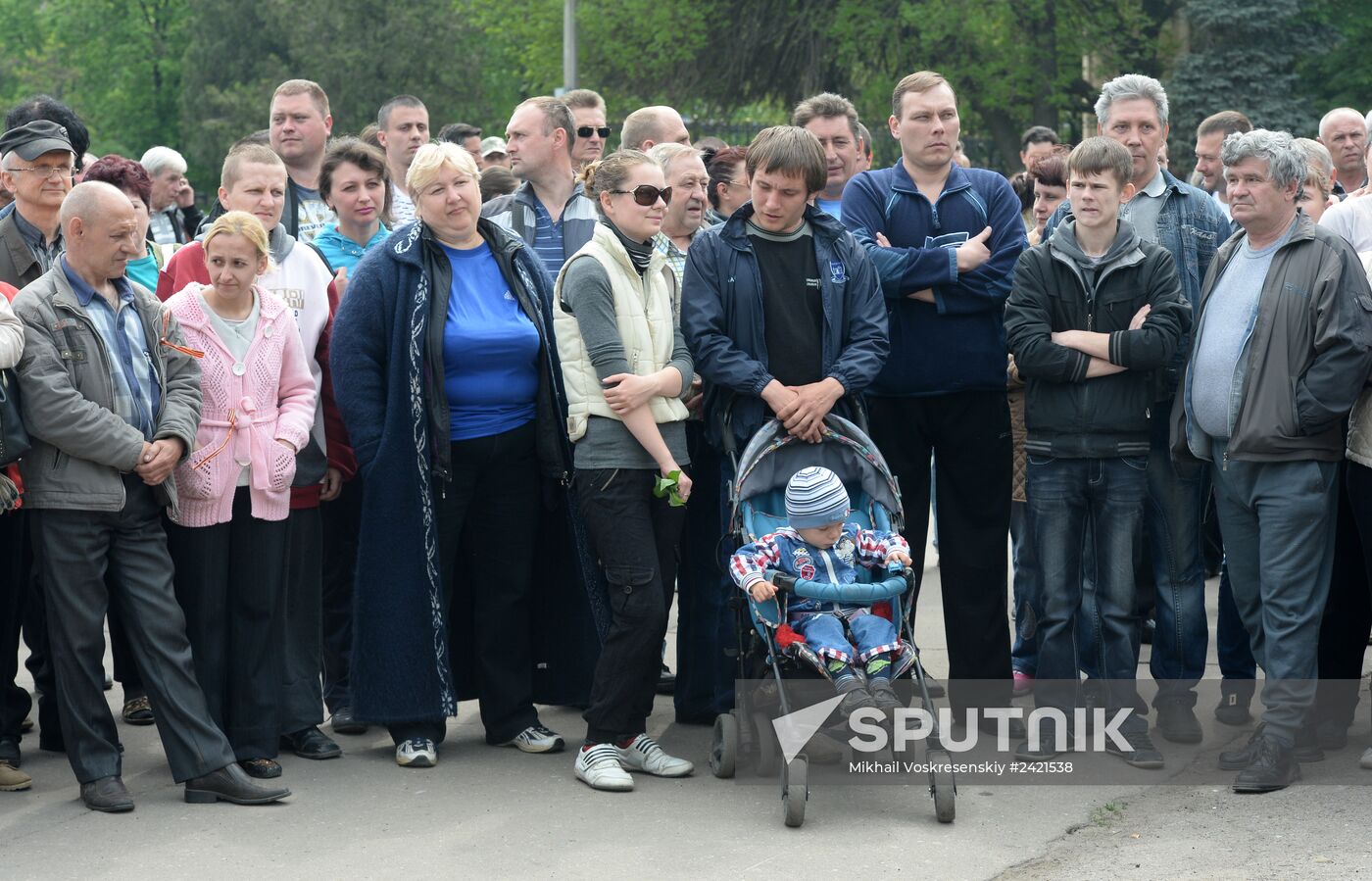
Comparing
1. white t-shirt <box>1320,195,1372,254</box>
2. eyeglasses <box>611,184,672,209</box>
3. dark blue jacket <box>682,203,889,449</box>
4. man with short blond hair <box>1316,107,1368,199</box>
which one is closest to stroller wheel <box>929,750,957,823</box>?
dark blue jacket <box>682,203,889,449</box>

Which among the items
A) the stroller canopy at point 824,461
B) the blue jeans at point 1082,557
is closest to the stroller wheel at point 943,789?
the stroller canopy at point 824,461

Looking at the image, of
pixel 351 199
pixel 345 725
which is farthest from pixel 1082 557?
pixel 351 199

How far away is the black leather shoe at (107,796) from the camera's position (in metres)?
5.87

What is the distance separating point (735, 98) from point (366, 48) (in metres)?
12.1

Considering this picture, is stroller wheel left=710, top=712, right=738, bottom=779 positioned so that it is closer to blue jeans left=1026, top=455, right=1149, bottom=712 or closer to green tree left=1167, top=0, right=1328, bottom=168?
blue jeans left=1026, top=455, right=1149, bottom=712

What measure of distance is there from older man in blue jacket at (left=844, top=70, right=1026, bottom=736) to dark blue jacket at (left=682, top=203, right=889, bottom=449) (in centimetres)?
30

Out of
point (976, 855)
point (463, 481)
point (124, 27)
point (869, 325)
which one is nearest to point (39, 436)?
point (463, 481)

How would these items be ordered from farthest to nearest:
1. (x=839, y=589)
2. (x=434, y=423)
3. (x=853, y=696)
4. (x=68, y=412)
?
1. (x=434, y=423)
2. (x=839, y=589)
3. (x=853, y=696)
4. (x=68, y=412)

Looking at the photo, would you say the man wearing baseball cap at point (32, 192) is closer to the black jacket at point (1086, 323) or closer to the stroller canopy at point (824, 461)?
the stroller canopy at point (824, 461)

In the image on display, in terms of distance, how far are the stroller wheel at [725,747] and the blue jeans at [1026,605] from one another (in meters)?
1.40

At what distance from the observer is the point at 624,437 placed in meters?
6.28

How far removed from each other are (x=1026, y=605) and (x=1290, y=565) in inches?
45.7

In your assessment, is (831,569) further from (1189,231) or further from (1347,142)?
(1347,142)

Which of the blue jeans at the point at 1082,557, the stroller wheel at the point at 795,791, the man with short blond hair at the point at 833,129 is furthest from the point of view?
the man with short blond hair at the point at 833,129
